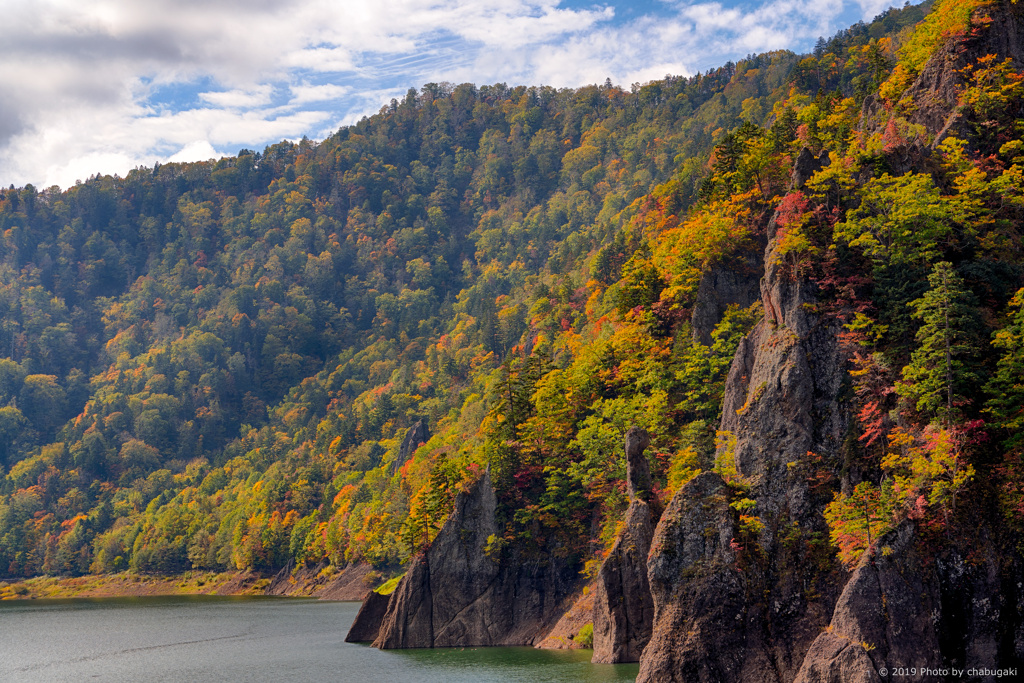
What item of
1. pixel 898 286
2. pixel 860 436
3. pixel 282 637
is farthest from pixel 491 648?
pixel 898 286

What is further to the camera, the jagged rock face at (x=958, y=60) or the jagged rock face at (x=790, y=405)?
the jagged rock face at (x=958, y=60)

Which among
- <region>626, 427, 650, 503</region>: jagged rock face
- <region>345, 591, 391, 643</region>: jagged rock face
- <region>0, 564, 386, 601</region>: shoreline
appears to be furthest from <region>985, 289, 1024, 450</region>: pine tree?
<region>0, 564, 386, 601</region>: shoreline

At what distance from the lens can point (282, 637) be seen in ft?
309

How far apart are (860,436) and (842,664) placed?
45.0ft

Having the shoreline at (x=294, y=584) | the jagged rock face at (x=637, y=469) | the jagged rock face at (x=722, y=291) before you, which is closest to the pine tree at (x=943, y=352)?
the jagged rock face at (x=637, y=469)

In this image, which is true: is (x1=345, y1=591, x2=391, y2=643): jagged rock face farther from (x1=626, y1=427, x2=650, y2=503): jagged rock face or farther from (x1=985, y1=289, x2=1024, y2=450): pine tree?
(x1=985, y1=289, x2=1024, y2=450): pine tree

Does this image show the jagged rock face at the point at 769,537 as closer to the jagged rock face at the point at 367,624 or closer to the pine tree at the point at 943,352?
the pine tree at the point at 943,352

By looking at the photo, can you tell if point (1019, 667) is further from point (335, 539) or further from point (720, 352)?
point (335, 539)

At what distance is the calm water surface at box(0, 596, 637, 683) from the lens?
66125 millimetres

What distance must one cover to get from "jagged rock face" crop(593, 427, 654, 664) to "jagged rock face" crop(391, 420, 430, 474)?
110451mm

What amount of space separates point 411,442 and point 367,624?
8821cm

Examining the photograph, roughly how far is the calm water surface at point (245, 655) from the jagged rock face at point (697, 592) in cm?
707

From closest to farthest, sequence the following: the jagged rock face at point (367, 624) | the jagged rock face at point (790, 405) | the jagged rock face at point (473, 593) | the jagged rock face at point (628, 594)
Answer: the jagged rock face at point (790, 405)
the jagged rock face at point (628, 594)
the jagged rock face at point (473, 593)
the jagged rock face at point (367, 624)

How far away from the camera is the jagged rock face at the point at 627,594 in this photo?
63.2m
